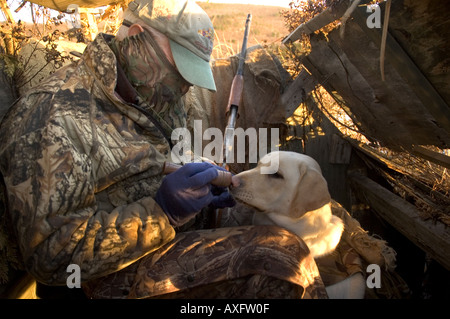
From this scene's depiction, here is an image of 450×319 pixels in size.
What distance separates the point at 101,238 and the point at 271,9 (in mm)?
39482

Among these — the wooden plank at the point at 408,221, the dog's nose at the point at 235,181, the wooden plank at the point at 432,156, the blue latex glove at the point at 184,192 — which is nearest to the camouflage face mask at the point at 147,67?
the blue latex glove at the point at 184,192

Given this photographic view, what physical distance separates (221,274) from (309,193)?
2.89 feet

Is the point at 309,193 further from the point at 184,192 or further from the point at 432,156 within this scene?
the point at 432,156

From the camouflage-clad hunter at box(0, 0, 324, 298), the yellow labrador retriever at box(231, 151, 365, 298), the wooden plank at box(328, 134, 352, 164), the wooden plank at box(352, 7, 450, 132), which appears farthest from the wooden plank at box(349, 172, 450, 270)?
the camouflage-clad hunter at box(0, 0, 324, 298)

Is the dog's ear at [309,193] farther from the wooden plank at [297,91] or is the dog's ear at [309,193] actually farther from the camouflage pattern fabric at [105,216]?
the wooden plank at [297,91]

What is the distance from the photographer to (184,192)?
1997mm

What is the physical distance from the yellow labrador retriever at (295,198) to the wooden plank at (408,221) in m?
0.87

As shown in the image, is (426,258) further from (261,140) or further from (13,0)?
(13,0)

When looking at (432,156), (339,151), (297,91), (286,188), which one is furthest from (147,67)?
(339,151)

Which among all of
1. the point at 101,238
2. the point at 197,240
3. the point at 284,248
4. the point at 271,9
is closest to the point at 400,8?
the point at 284,248

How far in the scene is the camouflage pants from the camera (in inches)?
73.9

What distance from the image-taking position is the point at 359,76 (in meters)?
2.93

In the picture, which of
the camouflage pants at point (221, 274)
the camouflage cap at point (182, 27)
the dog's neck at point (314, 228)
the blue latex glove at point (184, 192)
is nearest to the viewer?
the camouflage pants at point (221, 274)

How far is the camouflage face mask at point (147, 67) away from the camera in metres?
2.25
